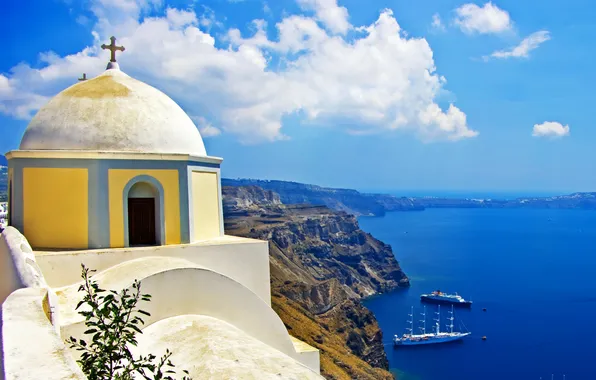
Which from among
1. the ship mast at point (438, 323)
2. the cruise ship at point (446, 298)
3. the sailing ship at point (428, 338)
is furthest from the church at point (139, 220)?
the cruise ship at point (446, 298)

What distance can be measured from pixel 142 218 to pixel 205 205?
4.10 feet

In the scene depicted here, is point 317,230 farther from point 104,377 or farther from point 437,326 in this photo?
point 104,377

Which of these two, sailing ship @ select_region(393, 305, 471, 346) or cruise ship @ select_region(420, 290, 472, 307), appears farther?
cruise ship @ select_region(420, 290, 472, 307)

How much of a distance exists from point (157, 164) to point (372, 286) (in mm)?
89421

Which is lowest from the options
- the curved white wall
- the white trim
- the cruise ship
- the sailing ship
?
the sailing ship

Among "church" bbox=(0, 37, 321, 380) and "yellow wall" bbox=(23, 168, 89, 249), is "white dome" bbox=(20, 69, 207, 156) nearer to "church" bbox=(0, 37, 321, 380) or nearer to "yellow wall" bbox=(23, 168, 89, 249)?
"church" bbox=(0, 37, 321, 380)

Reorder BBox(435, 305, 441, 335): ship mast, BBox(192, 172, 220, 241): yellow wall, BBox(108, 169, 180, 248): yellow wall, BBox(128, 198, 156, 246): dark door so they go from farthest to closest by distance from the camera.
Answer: BBox(435, 305, 441, 335): ship mast → BBox(192, 172, 220, 241): yellow wall → BBox(128, 198, 156, 246): dark door → BBox(108, 169, 180, 248): yellow wall

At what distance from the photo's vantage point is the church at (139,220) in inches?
304

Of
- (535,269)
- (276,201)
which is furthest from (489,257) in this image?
(276,201)

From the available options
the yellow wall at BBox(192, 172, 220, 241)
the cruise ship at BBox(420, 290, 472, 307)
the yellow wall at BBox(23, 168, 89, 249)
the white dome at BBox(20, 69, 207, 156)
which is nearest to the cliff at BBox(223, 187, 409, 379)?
the cruise ship at BBox(420, 290, 472, 307)

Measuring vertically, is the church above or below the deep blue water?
above

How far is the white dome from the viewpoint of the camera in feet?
30.9

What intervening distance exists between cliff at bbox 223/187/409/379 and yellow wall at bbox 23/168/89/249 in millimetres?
15505

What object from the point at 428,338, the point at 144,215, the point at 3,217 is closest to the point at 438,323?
the point at 428,338
